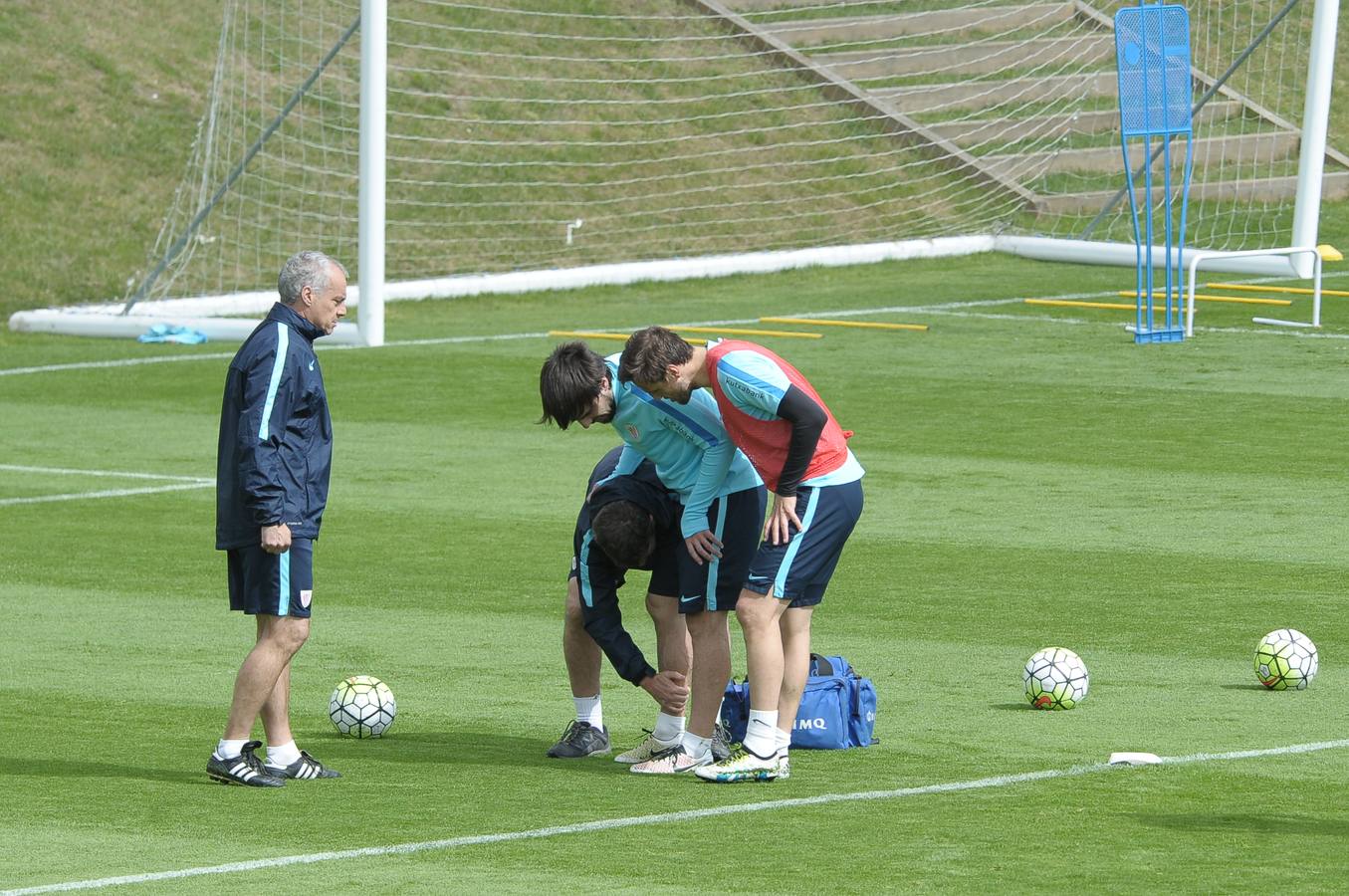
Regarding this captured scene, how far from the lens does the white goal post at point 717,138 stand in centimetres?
2695

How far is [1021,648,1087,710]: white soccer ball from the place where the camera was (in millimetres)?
9648

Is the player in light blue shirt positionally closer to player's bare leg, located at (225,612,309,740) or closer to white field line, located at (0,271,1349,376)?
player's bare leg, located at (225,612,309,740)

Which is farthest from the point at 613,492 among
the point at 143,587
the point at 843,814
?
the point at 143,587

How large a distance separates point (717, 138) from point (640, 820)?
2173cm

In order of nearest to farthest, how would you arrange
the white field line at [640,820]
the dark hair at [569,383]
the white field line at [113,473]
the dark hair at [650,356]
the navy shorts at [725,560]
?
the white field line at [640,820]
the dark hair at [650,356]
the dark hair at [569,383]
the navy shorts at [725,560]
the white field line at [113,473]

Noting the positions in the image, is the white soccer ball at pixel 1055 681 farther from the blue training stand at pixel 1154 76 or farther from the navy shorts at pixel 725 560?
the blue training stand at pixel 1154 76

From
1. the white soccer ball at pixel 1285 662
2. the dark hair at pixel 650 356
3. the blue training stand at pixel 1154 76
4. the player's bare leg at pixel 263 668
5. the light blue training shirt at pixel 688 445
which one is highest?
the blue training stand at pixel 1154 76

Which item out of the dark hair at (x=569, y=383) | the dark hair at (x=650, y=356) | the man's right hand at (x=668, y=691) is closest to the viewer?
the dark hair at (x=650, y=356)

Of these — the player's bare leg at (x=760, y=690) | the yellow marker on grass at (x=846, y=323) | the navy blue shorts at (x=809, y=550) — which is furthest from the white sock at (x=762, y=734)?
the yellow marker on grass at (x=846, y=323)

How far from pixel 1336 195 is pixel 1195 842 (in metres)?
25.1

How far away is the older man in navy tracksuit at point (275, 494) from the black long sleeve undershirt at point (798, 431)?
1.54 m

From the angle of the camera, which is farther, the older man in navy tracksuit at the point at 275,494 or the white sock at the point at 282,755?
the white sock at the point at 282,755

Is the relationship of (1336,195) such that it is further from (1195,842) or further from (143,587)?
(1195,842)

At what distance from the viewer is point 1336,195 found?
31.2 meters
